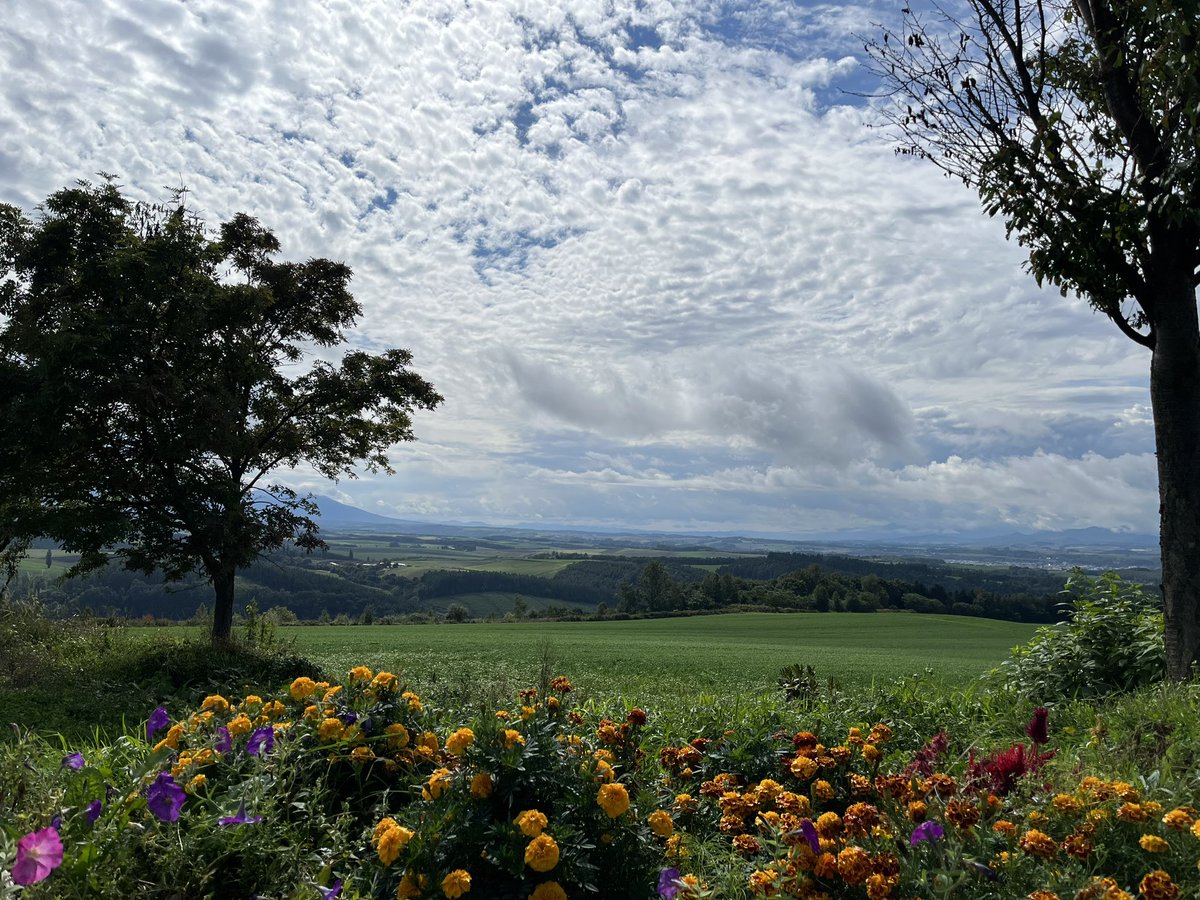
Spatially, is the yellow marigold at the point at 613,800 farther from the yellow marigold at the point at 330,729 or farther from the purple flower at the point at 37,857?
the purple flower at the point at 37,857

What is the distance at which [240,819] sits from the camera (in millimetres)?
2605

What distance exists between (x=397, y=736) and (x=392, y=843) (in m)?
1.14

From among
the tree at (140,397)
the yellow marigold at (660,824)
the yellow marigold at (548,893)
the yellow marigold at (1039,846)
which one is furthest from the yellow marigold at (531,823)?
the tree at (140,397)

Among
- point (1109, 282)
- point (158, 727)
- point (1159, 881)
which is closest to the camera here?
point (1159, 881)

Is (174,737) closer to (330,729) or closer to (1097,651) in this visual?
(330,729)

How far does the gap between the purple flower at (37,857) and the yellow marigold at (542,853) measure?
1.34 meters

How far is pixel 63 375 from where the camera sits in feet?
37.2

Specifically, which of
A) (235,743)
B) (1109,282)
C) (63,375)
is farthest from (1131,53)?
(63,375)

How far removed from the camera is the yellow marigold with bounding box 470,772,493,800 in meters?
2.90

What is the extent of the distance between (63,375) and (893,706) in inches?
484

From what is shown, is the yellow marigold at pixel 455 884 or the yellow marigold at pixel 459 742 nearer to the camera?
the yellow marigold at pixel 455 884

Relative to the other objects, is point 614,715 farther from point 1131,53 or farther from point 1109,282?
point 1131,53

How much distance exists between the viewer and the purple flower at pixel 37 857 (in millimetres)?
1904

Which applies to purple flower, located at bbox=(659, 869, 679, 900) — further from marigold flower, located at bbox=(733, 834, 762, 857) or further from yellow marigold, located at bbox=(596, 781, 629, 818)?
marigold flower, located at bbox=(733, 834, 762, 857)
